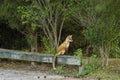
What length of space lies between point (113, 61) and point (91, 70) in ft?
5.97

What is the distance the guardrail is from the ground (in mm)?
358

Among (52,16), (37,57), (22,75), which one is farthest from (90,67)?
(52,16)

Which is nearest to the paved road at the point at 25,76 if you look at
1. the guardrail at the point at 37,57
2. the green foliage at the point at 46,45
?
the guardrail at the point at 37,57

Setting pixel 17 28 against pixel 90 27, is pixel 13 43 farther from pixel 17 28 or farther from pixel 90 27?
pixel 90 27

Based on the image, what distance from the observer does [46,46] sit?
16.1m

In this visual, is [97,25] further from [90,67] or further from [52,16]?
[52,16]

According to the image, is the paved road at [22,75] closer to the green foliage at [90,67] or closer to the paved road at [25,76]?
the paved road at [25,76]

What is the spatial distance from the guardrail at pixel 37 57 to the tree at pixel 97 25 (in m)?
0.96

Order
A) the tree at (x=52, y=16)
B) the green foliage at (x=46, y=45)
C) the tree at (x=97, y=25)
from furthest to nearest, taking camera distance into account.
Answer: the green foliage at (x=46, y=45) < the tree at (x=52, y=16) < the tree at (x=97, y=25)

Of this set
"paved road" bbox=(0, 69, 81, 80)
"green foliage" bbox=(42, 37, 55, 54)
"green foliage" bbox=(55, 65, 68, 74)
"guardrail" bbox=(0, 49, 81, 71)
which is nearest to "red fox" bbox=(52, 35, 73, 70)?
"guardrail" bbox=(0, 49, 81, 71)

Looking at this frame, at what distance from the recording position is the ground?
487 inches

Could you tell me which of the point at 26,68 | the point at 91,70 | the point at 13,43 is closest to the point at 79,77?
the point at 91,70

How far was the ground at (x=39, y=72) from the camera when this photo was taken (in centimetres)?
1237

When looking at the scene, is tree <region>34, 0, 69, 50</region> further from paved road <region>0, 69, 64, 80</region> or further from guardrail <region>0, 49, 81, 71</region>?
paved road <region>0, 69, 64, 80</region>
